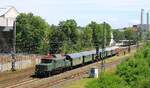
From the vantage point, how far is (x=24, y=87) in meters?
53.3

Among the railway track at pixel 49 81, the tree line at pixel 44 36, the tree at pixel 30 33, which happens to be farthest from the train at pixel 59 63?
the tree at pixel 30 33

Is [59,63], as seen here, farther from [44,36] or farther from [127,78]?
[44,36]

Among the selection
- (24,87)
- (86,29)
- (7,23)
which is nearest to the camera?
(24,87)

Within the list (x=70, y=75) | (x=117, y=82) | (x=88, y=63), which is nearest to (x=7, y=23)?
(x=88, y=63)

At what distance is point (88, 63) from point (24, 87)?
4122cm

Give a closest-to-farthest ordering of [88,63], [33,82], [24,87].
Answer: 1. [24,87]
2. [33,82]
3. [88,63]

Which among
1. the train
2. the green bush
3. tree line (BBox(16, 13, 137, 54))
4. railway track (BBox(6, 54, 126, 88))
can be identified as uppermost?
tree line (BBox(16, 13, 137, 54))

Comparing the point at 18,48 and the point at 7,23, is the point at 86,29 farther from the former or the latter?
the point at 18,48

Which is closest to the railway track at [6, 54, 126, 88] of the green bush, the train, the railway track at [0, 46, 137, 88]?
the railway track at [0, 46, 137, 88]

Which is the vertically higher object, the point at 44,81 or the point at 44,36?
the point at 44,36

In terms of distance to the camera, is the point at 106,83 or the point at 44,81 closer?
the point at 106,83

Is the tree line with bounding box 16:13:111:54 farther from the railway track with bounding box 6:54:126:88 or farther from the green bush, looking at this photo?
the green bush

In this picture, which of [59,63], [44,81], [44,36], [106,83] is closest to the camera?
[106,83]

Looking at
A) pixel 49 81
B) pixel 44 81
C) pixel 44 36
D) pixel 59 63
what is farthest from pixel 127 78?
pixel 44 36
